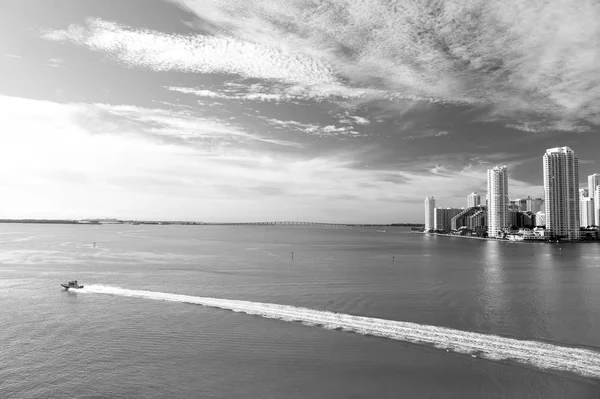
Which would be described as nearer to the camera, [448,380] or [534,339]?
[448,380]

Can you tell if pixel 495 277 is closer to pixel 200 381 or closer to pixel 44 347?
pixel 200 381

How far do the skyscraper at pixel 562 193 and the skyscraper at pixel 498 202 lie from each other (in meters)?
19.7

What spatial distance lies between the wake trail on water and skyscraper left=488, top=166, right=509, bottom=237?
541 feet

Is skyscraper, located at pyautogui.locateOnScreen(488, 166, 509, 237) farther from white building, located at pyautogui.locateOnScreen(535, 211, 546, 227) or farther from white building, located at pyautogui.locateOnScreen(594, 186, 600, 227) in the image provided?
white building, located at pyautogui.locateOnScreen(594, 186, 600, 227)

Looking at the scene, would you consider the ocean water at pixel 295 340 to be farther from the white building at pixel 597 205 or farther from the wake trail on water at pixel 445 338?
the white building at pixel 597 205

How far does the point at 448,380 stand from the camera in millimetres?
15758

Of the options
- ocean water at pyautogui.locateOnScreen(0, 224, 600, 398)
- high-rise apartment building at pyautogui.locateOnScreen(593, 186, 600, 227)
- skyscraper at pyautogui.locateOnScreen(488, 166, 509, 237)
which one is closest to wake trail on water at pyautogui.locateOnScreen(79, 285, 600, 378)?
ocean water at pyautogui.locateOnScreen(0, 224, 600, 398)

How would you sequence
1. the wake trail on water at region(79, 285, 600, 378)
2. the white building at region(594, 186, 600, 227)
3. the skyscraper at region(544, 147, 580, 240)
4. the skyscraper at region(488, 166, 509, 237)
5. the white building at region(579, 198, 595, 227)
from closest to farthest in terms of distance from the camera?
the wake trail on water at region(79, 285, 600, 378) < the skyscraper at region(544, 147, 580, 240) < the skyscraper at region(488, 166, 509, 237) < the white building at region(594, 186, 600, 227) < the white building at region(579, 198, 595, 227)

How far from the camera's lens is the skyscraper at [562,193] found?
14462cm

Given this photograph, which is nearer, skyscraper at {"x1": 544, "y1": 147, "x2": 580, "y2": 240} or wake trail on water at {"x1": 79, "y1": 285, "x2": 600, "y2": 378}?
wake trail on water at {"x1": 79, "y1": 285, "x2": 600, "y2": 378}

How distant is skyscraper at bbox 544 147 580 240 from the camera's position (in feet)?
474

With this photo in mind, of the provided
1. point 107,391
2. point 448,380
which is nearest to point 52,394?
point 107,391

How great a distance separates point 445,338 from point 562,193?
6295 inches

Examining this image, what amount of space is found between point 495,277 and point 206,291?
120 ft
